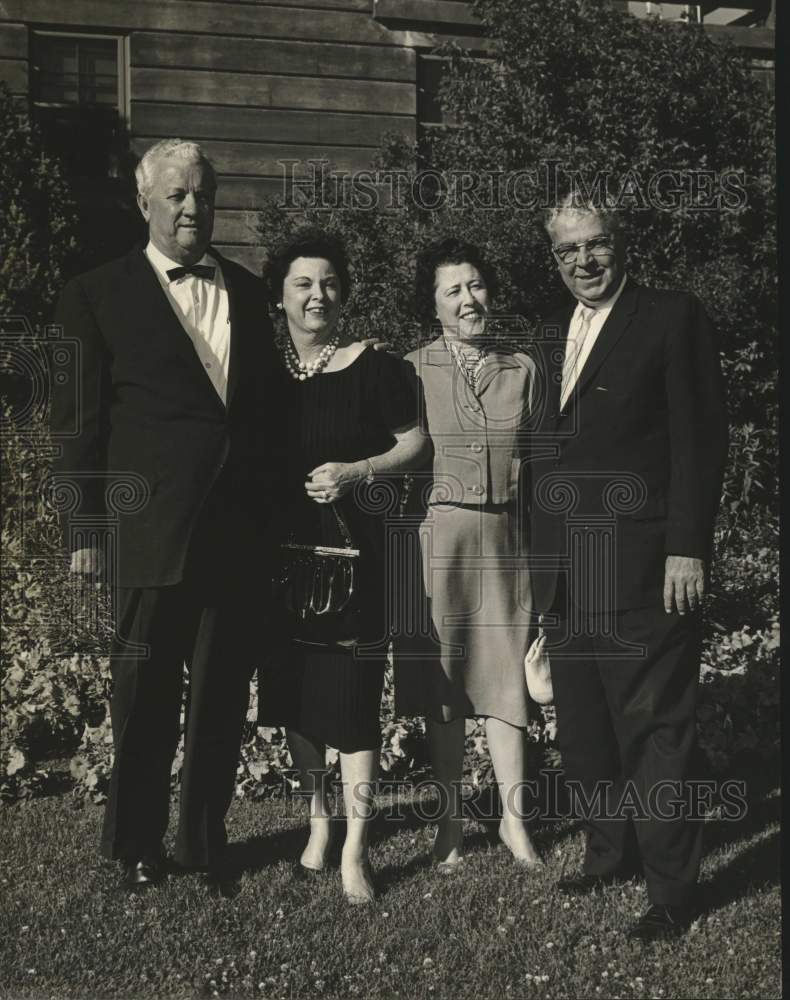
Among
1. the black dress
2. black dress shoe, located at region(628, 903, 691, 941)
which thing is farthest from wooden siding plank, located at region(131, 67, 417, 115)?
black dress shoe, located at region(628, 903, 691, 941)

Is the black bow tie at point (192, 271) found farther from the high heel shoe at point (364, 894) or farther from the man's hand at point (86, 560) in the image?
the high heel shoe at point (364, 894)

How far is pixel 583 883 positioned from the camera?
3654 mm

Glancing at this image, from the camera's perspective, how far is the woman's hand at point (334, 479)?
138 inches

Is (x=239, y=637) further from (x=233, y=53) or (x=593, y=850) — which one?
(x=233, y=53)

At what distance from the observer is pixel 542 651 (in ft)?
12.6

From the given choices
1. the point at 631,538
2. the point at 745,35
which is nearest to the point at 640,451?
the point at 631,538

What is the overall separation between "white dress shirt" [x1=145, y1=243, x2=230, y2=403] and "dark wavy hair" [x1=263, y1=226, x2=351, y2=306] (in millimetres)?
188

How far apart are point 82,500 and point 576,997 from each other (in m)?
1.98

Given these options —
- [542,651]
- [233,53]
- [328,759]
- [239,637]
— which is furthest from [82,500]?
[233,53]

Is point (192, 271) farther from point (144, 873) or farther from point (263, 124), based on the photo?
point (263, 124)

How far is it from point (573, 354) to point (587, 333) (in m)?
0.08

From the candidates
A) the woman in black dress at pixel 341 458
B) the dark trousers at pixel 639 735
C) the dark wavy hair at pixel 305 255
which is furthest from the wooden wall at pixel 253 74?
the dark trousers at pixel 639 735

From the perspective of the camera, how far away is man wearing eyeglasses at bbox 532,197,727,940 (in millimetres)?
3373

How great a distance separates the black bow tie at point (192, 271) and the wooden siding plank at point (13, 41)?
2.31 m
